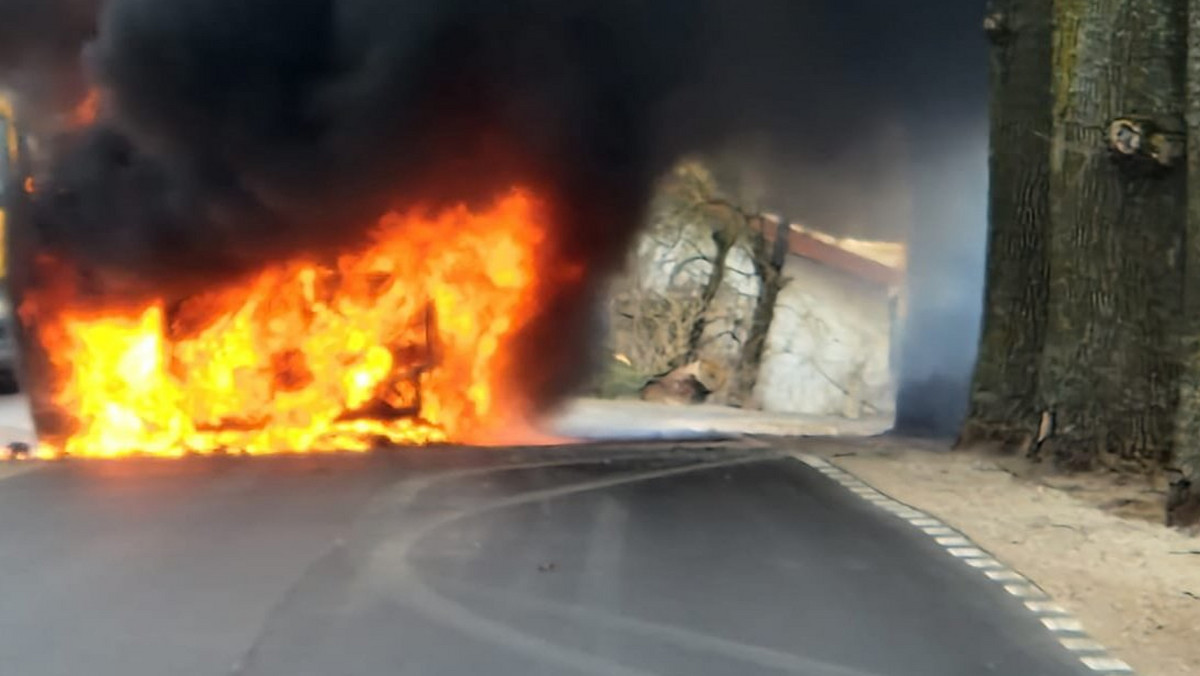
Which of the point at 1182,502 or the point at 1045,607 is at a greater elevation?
the point at 1182,502

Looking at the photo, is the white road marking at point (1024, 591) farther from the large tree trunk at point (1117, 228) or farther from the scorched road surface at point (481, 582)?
the large tree trunk at point (1117, 228)

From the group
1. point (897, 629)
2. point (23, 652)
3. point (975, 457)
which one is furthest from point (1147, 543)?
point (23, 652)

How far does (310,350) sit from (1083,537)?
739 centimetres

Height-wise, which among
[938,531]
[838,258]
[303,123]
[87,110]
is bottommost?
[938,531]

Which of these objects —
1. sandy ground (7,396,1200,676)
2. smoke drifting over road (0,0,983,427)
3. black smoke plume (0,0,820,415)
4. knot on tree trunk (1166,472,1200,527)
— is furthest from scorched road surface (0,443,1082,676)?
smoke drifting over road (0,0,983,427)

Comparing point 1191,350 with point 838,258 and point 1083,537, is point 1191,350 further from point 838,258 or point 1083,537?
point 838,258

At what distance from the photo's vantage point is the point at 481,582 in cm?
478

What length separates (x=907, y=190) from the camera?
1386 cm

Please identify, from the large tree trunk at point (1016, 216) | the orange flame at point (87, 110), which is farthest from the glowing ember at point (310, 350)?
the large tree trunk at point (1016, 216)

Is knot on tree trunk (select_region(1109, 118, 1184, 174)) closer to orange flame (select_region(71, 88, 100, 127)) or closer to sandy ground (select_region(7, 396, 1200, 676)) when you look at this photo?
sandy ground (select_region(7, 396, 1200, 676))

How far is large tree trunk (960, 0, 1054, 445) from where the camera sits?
9.18 m

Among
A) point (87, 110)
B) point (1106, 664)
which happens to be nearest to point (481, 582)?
point (1106, 664)

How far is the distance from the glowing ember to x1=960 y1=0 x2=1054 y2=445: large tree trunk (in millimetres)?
4972

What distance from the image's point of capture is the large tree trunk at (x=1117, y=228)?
23.8ft
